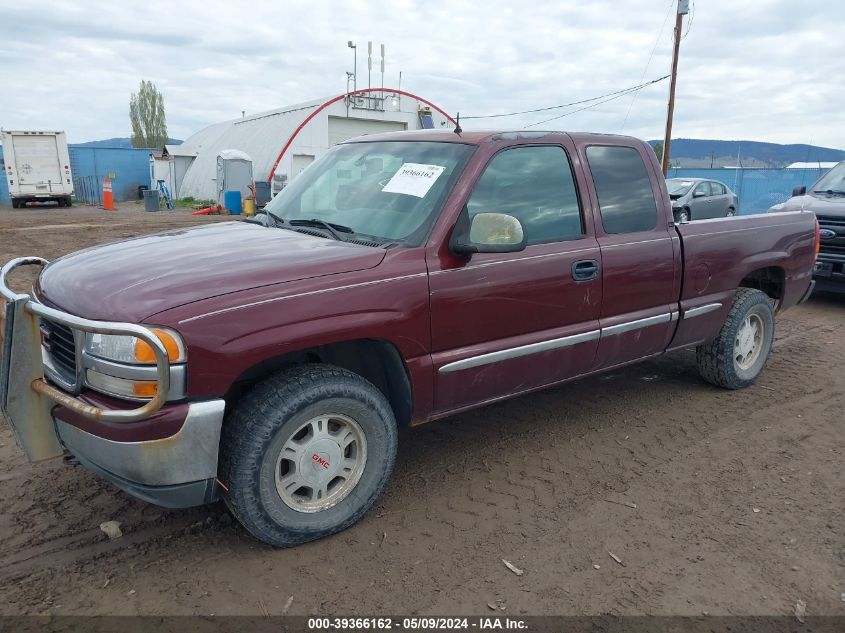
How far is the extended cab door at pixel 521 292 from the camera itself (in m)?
3.38

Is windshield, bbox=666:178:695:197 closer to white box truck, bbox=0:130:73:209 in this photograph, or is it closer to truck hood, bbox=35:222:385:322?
truck hood, bbox=35:222:385:322

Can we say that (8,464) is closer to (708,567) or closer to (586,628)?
(586,628)

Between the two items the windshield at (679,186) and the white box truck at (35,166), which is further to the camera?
the white box truck at (35,166)

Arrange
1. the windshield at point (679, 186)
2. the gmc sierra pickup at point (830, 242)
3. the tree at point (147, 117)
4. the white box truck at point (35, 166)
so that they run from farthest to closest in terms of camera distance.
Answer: the tree at point (147, 117) → the white box truck at point (35, 166) → the windshield at point (679, 186) → the gmc sierra pickup at point (830, 242)

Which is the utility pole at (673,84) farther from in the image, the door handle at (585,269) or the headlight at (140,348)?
the headlight at (140,348)

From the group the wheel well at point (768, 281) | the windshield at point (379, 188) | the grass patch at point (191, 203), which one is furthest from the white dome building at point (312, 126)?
the windshield at point (379, 188)

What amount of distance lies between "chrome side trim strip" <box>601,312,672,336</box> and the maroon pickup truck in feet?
0.04

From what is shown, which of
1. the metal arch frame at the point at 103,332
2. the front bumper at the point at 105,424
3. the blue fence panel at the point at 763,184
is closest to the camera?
the metal arch frame at the point at 103,332

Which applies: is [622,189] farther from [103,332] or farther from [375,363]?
[103,332]

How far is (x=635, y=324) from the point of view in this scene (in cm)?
424

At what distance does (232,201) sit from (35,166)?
29.7ft

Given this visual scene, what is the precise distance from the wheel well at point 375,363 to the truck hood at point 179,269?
422 millimetres

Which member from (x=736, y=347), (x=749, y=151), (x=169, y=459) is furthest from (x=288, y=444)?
(x=749, y=151)

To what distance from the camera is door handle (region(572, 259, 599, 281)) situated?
3.85 metres
